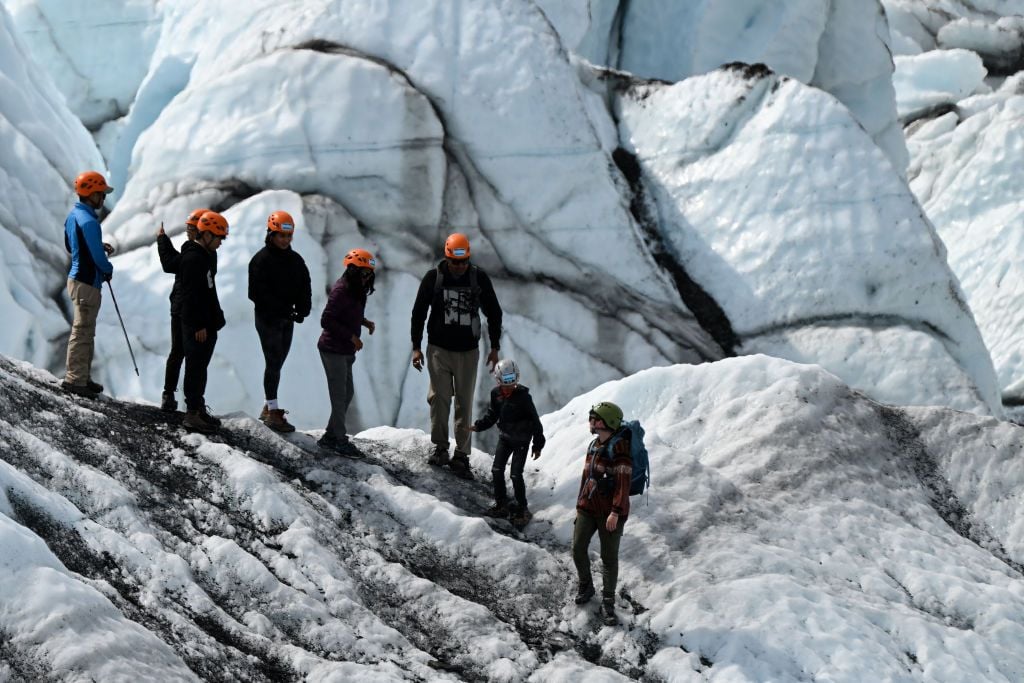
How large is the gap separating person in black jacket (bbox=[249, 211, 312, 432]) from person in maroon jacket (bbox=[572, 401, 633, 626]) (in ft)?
8.94

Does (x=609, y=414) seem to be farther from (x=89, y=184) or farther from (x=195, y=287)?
(x=89, y=184)

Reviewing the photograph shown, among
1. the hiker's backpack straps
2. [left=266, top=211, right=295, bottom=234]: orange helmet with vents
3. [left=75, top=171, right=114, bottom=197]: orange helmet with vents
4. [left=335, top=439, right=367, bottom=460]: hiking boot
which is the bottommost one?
[left=335, top=439, right=367, bottom=460]: hiking boot

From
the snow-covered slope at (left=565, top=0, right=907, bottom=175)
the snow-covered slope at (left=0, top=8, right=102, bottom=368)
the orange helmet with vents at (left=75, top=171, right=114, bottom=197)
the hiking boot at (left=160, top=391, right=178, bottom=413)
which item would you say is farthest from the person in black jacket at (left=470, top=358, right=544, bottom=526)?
the snow-covered slope at (left=565, top=0, right=907, bottom=175)

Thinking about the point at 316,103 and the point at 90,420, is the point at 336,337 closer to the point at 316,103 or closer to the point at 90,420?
the point at 90,420

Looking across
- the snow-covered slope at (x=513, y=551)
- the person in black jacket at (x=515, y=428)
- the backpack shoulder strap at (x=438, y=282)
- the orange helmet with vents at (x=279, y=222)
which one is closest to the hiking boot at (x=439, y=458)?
the snow-covered slope at (x=513, y=551)

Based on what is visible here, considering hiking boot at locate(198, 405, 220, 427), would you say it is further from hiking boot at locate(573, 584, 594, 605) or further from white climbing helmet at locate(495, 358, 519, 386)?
hiking boot at locate(573, 584, 594, 605)

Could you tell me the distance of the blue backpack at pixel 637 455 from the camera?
25.1 feet

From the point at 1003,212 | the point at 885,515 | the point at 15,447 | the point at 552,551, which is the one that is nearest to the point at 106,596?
the point at 15,447

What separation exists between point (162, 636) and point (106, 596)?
0.35 m

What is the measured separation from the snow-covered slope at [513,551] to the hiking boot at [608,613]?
0.22ft

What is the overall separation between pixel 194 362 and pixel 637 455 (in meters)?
3.30

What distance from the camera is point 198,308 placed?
28.4 ft

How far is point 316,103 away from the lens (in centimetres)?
1562

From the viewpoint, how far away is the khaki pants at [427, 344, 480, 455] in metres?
9.25
